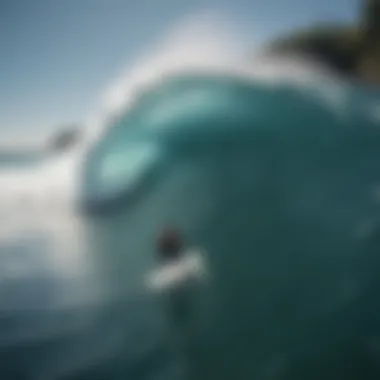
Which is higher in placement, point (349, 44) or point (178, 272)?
point (349, 44)

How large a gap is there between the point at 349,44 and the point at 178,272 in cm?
75

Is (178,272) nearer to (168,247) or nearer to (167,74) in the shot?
(168,247)

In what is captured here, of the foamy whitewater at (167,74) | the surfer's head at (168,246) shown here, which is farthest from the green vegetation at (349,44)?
the surfer's head at (168,246)

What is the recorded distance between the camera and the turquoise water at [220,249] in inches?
59.2

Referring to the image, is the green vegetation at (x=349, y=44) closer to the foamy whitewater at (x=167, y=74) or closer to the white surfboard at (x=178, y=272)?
the foamy whitewater at (x=167, y=74)

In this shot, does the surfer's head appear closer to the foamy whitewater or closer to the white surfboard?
the white surfboard

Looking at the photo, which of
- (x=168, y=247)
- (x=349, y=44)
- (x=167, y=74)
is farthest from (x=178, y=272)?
(x=349, y=44)

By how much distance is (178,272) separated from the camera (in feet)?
4.96

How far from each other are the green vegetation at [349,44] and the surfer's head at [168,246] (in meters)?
0.57

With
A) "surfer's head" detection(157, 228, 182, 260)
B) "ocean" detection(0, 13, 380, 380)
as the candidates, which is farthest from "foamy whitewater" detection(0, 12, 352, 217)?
"surfer's head" detection(157, 228, 182, 260)

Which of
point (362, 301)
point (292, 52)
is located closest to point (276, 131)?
point (292, 52)

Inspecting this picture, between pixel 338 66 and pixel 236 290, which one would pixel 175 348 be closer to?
pixel 236 290

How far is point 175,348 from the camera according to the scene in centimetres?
154

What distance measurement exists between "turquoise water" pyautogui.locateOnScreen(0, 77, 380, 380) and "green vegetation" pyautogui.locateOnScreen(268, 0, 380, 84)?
2.7 inches
